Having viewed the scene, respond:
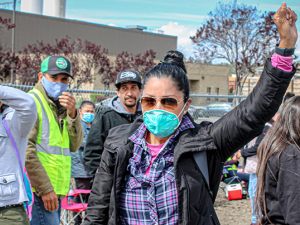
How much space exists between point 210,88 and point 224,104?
119 feet

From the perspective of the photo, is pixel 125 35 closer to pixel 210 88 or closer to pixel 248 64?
pixel 210 88

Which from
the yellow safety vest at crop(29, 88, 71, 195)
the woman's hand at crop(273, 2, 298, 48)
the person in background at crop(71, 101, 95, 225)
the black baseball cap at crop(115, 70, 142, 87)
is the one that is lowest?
the person in background at crop(71, 101, 95, 225)

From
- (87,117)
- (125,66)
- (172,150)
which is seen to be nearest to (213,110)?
(87,117)

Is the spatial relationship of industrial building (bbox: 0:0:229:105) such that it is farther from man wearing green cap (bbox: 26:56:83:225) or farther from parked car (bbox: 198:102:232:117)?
man wearing green cap (bbox: 26:56:83:225)

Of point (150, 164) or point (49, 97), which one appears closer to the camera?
point (150, 164)

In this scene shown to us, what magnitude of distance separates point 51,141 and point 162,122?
1.93 meters

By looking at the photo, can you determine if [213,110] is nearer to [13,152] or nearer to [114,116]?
[114,116]

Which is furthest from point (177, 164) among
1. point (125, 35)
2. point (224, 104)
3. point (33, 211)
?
point (125, 35)

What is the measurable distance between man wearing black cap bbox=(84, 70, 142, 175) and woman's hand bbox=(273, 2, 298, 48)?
8.94 feet

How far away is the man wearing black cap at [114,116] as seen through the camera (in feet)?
14.2

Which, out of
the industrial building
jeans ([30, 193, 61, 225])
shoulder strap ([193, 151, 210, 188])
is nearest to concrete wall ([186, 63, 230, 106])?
the industrial building

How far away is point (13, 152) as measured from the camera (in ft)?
10.0

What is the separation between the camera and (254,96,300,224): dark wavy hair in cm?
291

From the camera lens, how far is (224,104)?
1099 centimetres
